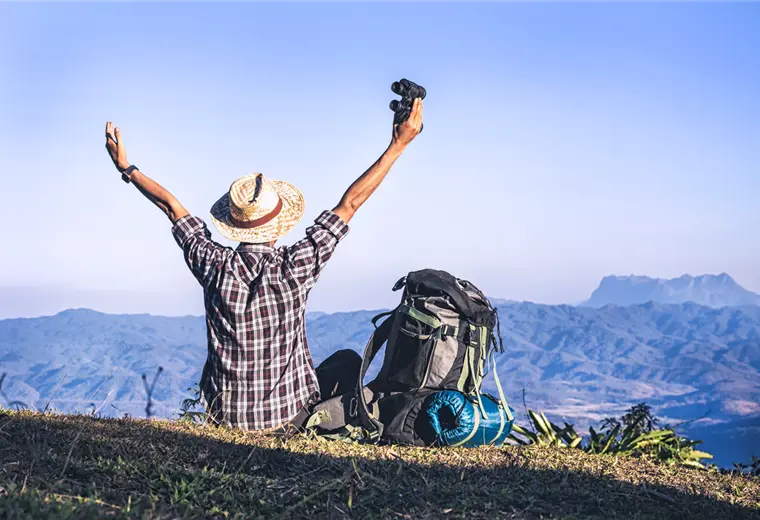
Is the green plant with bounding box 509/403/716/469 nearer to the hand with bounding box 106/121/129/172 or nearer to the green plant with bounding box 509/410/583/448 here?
the green plant with bounding box 509/410/583/448

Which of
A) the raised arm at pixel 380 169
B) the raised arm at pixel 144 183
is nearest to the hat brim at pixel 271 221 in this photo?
the raised arm at pixel 144 183

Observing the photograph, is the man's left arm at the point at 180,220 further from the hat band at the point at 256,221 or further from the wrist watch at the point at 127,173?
the hat band at the point at 256,221

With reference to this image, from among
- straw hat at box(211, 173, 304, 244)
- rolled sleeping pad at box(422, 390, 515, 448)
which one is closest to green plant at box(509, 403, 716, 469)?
rolled sleeping pad at box(422, 390, 515, 448)

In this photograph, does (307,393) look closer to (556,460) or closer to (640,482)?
(556,460)

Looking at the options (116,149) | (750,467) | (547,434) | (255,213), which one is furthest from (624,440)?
(116,149)

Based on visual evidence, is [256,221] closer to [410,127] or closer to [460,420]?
[410,127]

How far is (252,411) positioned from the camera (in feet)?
20.6

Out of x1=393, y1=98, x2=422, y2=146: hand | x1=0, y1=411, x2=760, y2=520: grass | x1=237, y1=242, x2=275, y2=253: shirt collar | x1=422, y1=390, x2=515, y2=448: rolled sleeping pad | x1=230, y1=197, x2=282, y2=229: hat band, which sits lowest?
x1=0, y1=411, x2=760, y2=520: grass

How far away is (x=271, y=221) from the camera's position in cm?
646

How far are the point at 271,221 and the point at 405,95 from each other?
1.44 m

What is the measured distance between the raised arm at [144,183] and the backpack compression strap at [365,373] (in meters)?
1.80

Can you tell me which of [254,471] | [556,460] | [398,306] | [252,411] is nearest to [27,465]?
[254,471]

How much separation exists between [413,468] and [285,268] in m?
1.96

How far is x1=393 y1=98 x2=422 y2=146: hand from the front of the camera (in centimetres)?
658
